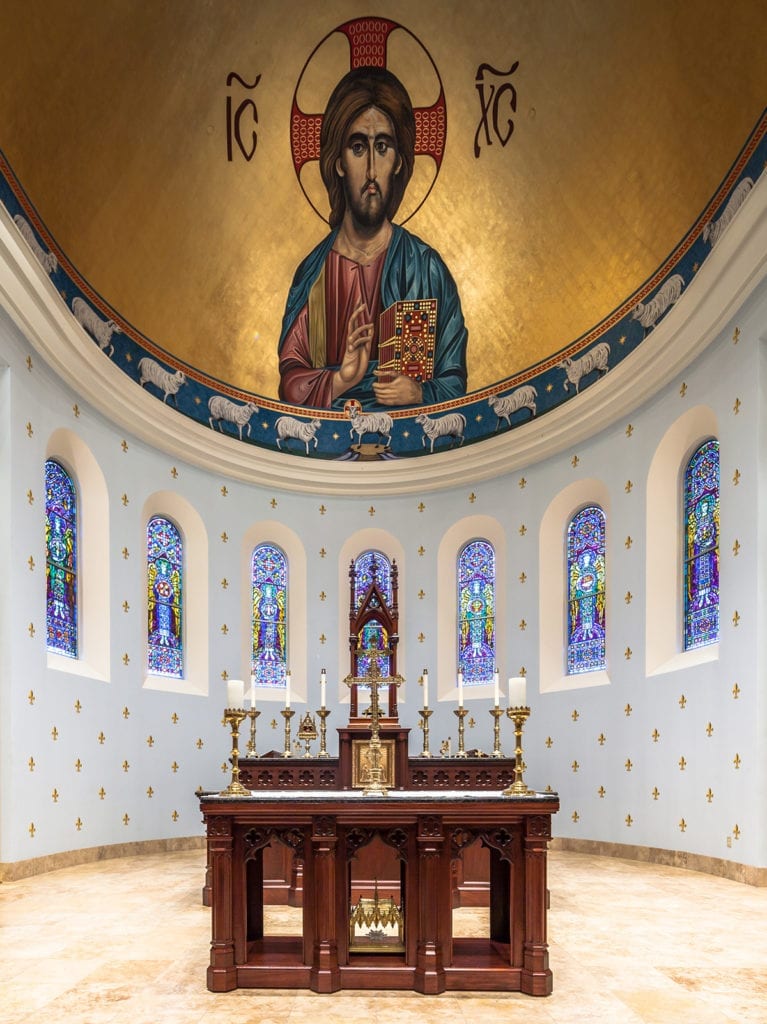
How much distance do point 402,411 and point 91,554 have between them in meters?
6.31

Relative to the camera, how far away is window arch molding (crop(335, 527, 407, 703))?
16.9 meters

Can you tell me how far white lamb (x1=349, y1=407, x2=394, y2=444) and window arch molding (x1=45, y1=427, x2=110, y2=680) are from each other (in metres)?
5.10

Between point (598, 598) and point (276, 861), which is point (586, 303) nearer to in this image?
point (598, 598)

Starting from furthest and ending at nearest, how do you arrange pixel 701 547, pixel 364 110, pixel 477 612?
pixel 477 612 < pixel 364 110 < pixel 701 547

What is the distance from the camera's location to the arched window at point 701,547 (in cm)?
1238

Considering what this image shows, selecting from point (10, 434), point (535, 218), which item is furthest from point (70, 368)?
point (535, 218)

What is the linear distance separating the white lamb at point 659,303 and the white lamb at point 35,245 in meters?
8.41

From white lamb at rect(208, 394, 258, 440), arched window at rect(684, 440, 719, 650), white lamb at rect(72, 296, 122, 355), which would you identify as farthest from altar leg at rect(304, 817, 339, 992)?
white lamb at rect(208, 394, 258, 440)

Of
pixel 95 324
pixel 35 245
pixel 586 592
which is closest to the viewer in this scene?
pixel 35 245

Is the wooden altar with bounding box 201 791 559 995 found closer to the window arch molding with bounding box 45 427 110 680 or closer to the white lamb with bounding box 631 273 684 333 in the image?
the window arch molding with bounding box 45 427 110 680

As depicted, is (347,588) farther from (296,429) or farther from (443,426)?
(443,426)

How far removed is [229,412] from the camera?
54.1 feet

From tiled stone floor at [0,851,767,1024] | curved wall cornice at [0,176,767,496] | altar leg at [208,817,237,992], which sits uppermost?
curved wall cornice at [0,176,767,496]

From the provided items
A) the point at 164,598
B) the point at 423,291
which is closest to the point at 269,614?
the point at 164,598
